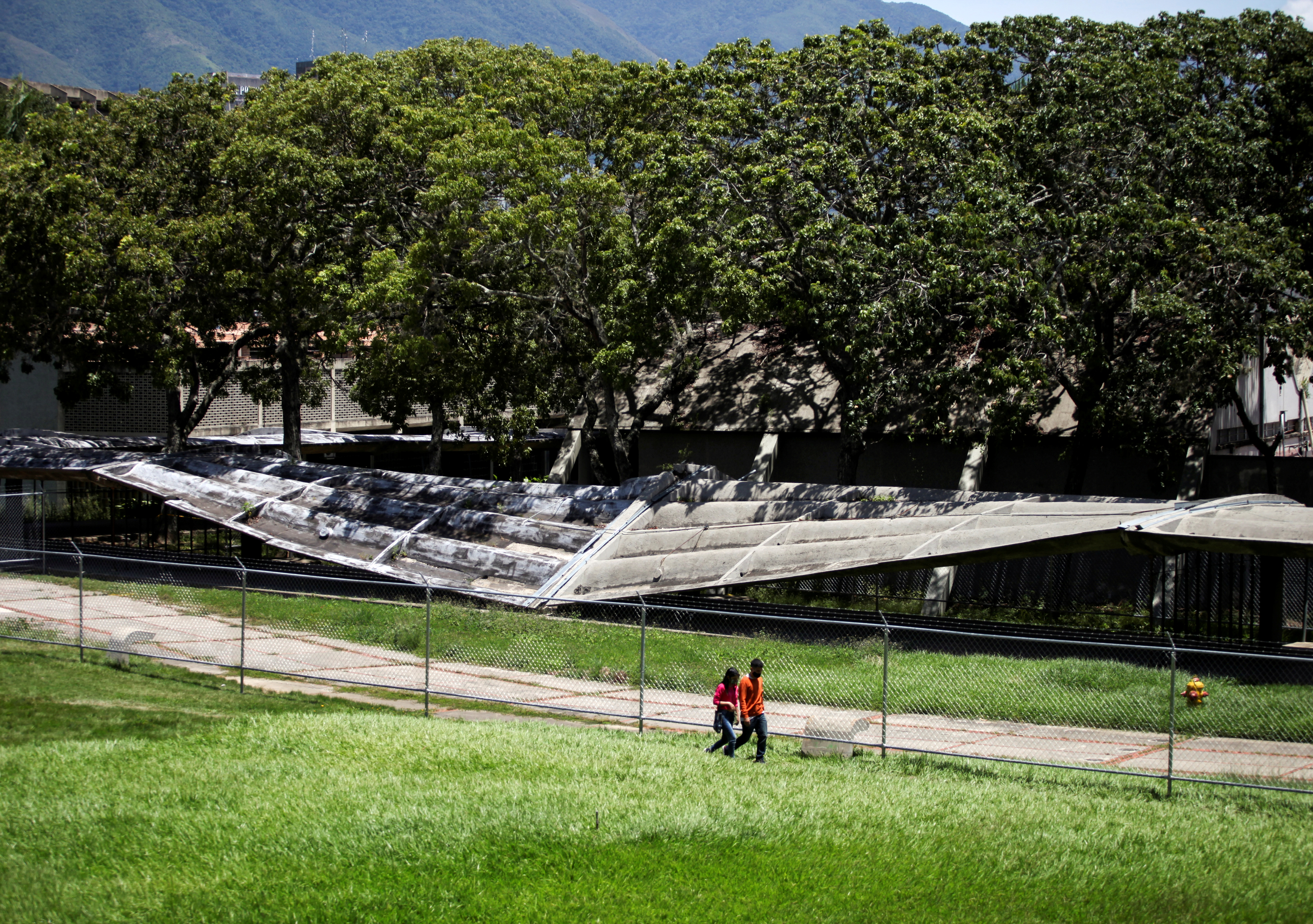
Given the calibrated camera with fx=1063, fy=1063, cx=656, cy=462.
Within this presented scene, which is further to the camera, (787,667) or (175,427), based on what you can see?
(175,427)

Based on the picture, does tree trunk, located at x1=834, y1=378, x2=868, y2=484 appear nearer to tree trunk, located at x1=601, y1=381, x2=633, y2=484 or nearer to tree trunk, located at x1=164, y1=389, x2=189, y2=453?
tree trunk, located at x1=601, y1=381, x2=633, y2=484

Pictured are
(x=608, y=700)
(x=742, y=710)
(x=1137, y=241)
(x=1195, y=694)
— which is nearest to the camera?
(x=742, y=710)

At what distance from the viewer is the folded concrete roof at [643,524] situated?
17578 mm

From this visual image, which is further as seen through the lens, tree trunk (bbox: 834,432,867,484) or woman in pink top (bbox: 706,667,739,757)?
tree trunk (bbox: 834,432,867,484)

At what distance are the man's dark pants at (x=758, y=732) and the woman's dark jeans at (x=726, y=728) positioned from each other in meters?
0.06

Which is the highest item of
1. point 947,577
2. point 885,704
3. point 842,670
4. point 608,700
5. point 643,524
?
point 643,524

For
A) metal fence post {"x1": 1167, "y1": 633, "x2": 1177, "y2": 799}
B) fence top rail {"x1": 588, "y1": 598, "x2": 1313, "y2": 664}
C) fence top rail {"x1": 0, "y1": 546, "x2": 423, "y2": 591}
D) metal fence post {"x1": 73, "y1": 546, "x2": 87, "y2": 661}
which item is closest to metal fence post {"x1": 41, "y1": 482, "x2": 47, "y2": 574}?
fence top rail {"x1": 0, "y1": 546, "x2": 423, "y2": 591}

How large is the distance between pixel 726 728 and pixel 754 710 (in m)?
0.38

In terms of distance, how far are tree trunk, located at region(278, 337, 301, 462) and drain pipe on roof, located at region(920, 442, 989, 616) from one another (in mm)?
17048

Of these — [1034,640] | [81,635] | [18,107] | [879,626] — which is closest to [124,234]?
[81,635]

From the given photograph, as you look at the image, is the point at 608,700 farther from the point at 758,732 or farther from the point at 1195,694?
the point at 1195,694

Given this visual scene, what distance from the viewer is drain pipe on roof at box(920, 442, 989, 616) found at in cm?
2172

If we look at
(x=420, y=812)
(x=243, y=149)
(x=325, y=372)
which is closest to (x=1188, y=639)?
(x=420, y=812)

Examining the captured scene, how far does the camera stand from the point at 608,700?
1467 cm
